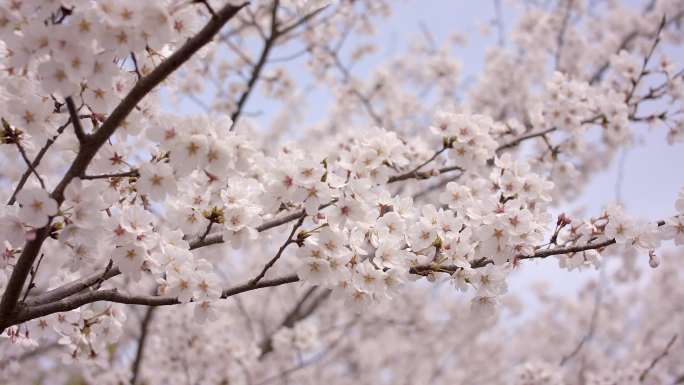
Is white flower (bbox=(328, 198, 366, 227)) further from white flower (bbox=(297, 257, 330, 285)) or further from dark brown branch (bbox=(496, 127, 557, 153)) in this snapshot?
dark brown branch (bbox=(496, 127, 557, 153))

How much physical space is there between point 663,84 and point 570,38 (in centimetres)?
411

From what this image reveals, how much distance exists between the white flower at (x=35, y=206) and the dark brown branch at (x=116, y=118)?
5 centimetres

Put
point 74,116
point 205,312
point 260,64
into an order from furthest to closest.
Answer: point 260,64 → point 205,312 → point 74,116

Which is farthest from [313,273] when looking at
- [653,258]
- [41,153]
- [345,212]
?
[653,258]

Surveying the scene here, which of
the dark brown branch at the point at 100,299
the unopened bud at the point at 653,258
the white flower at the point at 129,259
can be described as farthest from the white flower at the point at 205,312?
the unopened bud at the point at 653,258

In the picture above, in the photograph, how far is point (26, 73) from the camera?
2166mm

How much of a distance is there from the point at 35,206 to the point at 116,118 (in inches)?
17.8

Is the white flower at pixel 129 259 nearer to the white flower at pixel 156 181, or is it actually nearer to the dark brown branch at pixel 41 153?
the white flower at pixel 156 181

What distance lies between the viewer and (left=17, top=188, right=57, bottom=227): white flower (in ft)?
6.19

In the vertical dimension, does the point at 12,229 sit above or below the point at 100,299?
above

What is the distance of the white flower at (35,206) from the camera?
6.19 ft

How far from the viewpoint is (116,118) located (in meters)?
1.87

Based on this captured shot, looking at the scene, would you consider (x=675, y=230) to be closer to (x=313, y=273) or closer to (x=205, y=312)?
(x=313, y=273)

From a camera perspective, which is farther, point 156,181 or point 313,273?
point 313,273
